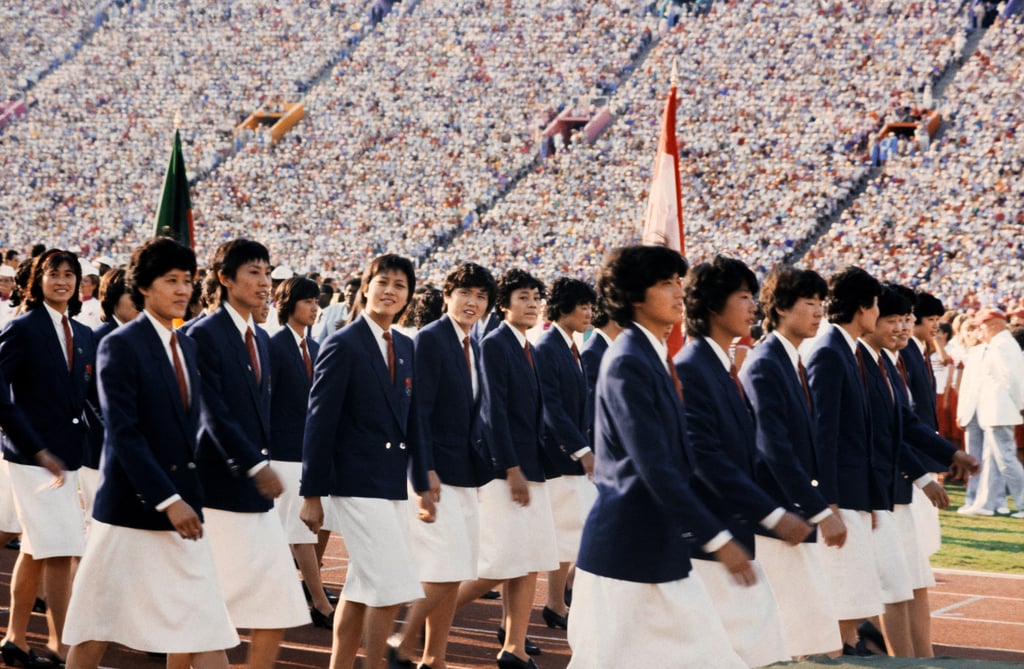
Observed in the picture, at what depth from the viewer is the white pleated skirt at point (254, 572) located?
516 centimetres

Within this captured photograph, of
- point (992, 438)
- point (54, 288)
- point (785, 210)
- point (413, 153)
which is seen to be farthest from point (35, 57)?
point (54, 288)

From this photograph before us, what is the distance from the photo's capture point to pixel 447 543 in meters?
6.35

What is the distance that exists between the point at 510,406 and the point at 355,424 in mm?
1781

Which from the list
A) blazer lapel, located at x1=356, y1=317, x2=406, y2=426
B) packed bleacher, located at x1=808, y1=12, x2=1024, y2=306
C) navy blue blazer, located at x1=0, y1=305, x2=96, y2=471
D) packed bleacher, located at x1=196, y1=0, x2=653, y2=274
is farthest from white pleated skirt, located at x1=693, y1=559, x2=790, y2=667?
packed bleacher, located at x1=196, y1=0, x2=653, y2=274

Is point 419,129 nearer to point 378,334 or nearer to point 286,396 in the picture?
point 286,396

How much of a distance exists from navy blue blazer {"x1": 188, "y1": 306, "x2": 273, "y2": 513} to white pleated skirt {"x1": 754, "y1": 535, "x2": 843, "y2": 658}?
1.85 metres

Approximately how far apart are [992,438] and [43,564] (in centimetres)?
997

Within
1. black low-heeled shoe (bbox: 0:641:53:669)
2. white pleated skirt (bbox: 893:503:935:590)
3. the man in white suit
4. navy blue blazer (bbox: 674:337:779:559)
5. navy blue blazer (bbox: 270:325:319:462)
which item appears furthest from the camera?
the man in white suit

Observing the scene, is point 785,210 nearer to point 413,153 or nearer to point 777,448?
point 413,153

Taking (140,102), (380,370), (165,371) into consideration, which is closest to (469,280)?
(380,370)

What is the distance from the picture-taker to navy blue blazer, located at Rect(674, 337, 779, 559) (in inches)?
179

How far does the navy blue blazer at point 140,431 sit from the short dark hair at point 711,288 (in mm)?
1745

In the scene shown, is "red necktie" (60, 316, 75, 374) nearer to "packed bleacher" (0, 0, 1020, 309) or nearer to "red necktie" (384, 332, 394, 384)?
"red necktie" (384, 332, 394, 384)

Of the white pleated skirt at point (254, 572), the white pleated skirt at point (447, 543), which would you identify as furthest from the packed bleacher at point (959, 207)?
the white pleated skirt at point (254, 572)
